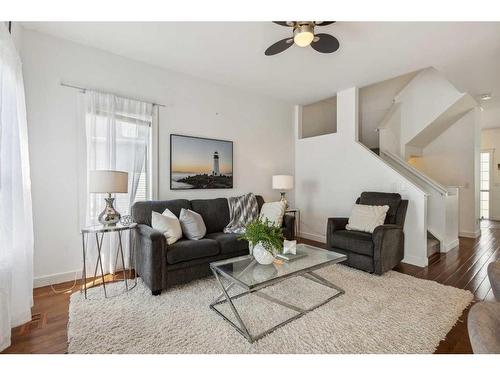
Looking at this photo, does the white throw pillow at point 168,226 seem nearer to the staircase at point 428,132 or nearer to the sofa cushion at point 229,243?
the sofa cushion at point 229,243

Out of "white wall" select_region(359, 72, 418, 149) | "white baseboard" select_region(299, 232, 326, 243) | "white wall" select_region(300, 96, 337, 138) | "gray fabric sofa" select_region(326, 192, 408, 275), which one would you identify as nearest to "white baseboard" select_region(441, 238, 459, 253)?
"gray fabric sofa" select_region(326, 192, 408, 275)

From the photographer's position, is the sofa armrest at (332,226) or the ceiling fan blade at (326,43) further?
the sofa armrest at (332,226)

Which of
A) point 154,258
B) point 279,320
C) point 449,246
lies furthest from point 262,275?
point 449,246

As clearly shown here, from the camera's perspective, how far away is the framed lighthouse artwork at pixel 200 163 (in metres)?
3.52

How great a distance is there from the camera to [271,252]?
6.82 ft

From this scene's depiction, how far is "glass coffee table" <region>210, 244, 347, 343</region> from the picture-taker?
1.74 metres

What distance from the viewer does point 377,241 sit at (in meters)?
2.78

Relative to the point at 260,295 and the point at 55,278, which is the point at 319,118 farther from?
the point at 55,278

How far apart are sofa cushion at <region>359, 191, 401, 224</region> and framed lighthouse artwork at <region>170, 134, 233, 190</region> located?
214 centimetres

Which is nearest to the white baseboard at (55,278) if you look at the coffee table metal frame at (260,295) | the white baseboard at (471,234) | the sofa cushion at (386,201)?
the coffee table metal frame at (260,295)

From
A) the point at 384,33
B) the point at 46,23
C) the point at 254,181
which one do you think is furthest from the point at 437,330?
the point at 46,23

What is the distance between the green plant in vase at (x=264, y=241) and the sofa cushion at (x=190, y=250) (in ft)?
2.30

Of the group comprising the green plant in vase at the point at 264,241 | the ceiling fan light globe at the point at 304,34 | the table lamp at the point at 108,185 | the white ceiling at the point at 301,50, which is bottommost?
the green plant in vase at the point at 264,241

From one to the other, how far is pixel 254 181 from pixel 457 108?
4171 mm
